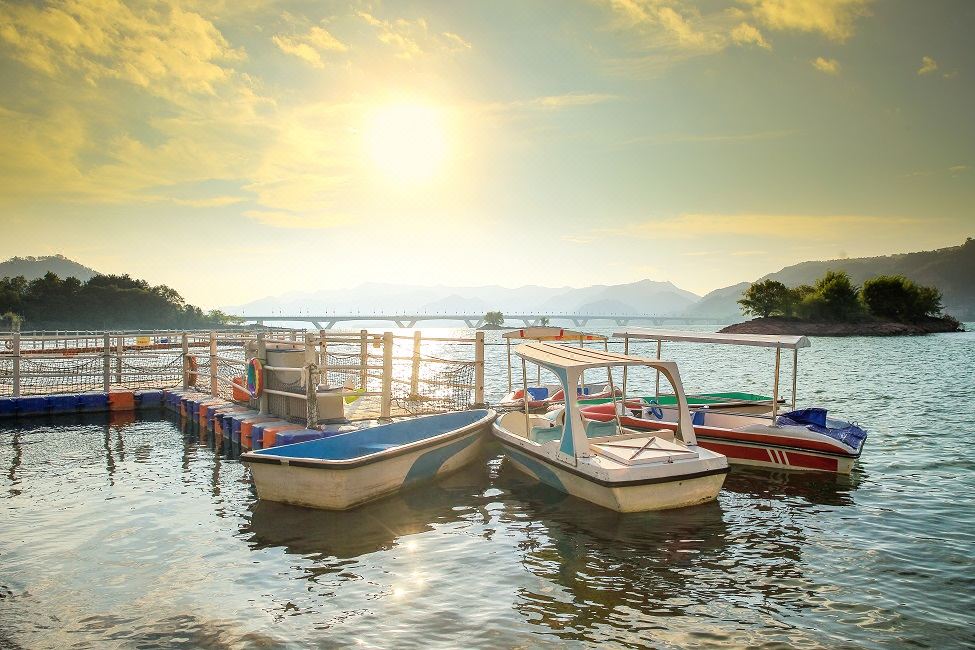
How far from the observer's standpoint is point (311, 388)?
1368 cm

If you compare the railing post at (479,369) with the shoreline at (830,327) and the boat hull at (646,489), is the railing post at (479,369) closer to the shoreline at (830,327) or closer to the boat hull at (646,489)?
the boat hull at (646,489)

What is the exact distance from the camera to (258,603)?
720 cm

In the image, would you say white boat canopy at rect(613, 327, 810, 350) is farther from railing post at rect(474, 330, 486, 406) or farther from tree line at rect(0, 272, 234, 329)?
tree line at rect(0, 272, 234, 329)

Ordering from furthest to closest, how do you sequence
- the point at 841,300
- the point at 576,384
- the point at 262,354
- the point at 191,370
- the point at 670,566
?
the point at 841,300 → the point at 191,370 → the point at 262,354 → the point at 576,384 → the point at 670,566

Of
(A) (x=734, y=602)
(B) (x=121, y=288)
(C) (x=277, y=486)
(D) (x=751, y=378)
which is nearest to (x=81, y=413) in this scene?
(C) (x=277, y=486)

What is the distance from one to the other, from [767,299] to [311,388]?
124 metres

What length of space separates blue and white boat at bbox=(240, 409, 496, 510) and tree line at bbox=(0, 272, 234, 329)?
344 ft

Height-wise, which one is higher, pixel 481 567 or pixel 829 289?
pixel 829 289

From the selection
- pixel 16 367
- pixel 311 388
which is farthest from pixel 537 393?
pixel 16 367

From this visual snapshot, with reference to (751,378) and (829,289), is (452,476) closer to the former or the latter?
(751,378)

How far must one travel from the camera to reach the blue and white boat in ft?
33.2

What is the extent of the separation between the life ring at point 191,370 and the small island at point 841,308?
105763 mm

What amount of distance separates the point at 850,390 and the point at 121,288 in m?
Answer: 131

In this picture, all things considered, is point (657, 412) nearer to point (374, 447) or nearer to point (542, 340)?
point (542, 340)
